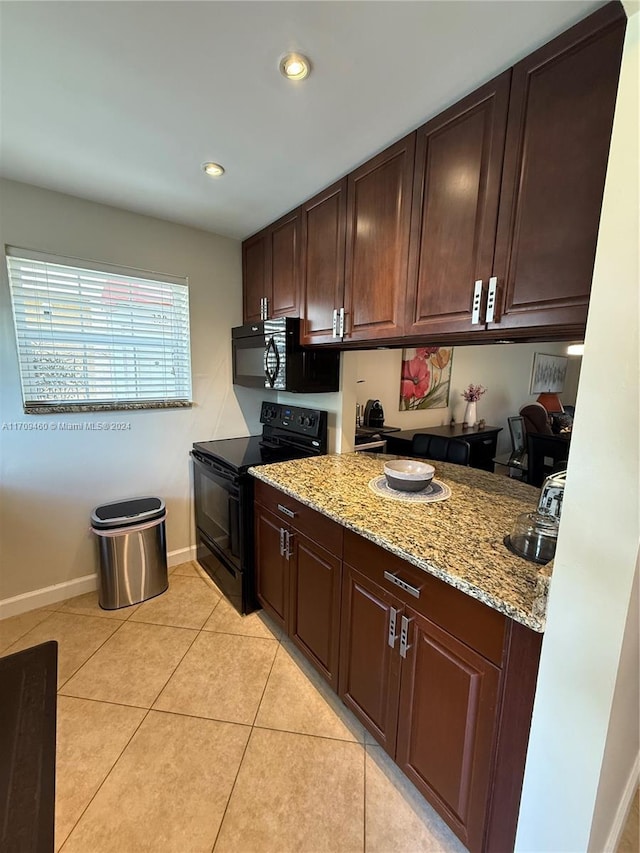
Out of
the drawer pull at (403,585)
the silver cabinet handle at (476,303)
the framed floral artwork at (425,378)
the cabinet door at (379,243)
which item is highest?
the cabinet door at (379,243)

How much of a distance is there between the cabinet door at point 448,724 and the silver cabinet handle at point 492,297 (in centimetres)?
100

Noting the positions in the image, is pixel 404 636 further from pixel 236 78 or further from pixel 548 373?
pixel 548 373

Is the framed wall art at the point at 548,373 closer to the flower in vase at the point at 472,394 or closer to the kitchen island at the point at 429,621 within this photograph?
the flower in vase at the point at 472,394

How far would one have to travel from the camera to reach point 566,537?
0.76 metres

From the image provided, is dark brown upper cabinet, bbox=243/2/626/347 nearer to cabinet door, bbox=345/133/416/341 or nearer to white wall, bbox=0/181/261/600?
cabinet door, bbox=345/133/416/341

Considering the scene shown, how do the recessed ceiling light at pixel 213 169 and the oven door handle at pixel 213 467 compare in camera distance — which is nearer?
the recessed ceiling light at pixel 213 169

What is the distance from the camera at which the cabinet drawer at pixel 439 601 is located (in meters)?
0.92

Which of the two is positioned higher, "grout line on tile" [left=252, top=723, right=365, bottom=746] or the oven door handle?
the oven door handle

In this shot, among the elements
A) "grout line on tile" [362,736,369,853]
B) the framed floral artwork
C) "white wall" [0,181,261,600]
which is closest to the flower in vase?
the framed floral artwork

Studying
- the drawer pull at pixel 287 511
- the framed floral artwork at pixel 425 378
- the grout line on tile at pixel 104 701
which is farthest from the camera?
the framed floral artwork at pixel 425 378

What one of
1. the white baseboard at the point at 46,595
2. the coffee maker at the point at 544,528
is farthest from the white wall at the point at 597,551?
the white baseboard at the point at 46,595

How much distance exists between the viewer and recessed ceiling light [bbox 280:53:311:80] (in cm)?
105

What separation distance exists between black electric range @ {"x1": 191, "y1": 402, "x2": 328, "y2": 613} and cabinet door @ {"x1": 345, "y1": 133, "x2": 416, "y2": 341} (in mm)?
846

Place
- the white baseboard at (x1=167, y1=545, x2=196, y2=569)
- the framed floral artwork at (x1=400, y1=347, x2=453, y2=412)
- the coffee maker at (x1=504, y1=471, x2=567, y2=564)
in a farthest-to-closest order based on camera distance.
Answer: the framed floral artwork at (x1=400, y1=347, x2=453, y2=412), the white baseboard at (x1=167, y1=545, x2=196, y2=569), the coffee maker at (x1=504, y1=471, x2=567, y2=564)
